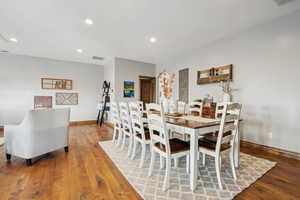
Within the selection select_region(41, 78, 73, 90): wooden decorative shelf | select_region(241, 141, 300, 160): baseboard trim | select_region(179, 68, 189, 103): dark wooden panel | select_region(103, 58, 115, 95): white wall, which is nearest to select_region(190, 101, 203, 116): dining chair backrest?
select_region(241, 141, 300, 160): baseboard trim

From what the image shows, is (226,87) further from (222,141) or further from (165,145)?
(165,145)

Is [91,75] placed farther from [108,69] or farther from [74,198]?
[74,198]

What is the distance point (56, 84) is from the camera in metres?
5.56

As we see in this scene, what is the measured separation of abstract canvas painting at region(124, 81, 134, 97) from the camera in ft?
17.5

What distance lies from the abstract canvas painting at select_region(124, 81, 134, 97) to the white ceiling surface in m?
1.42

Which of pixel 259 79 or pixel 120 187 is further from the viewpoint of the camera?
pixel 259 79

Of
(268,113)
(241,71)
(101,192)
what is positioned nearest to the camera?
(101,192)

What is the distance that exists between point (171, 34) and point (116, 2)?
5.19 ft

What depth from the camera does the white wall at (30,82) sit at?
16.0 ft

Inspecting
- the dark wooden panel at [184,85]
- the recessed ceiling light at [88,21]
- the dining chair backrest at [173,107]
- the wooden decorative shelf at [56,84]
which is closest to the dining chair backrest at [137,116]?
the dining chair backrest at [173,107]

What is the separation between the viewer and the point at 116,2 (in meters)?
2.25

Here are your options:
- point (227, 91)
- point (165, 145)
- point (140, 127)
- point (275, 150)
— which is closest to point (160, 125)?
point (165, 145)

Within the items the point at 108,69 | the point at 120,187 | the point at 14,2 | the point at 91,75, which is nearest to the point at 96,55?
the point at 108,69

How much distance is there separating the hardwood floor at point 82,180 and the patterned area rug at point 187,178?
90mm
